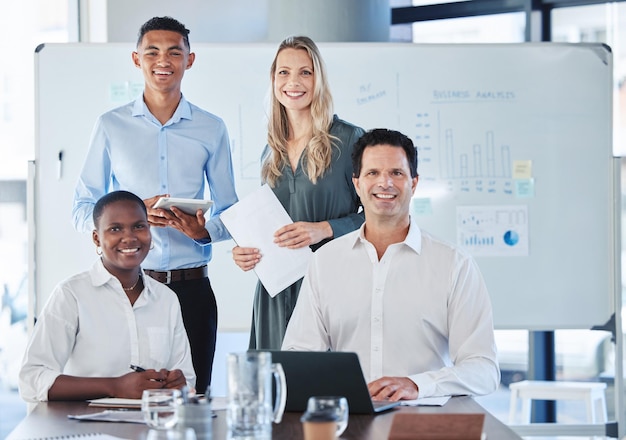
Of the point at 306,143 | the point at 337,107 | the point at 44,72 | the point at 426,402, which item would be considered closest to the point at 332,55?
the point at 337,107

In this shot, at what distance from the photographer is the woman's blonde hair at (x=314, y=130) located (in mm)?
3053

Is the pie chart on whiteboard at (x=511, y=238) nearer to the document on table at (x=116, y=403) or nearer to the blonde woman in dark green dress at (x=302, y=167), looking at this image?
the blonde woman in dark green dress at (x=302, y=167)

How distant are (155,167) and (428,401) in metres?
1.51

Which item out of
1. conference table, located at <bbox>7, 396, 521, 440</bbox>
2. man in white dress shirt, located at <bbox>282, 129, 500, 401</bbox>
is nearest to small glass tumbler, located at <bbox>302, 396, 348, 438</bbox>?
conference table, located at <bbox>7, 396, 521, 440</bbox>

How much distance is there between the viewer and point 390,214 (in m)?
2.53

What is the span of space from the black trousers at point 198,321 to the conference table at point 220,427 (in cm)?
105

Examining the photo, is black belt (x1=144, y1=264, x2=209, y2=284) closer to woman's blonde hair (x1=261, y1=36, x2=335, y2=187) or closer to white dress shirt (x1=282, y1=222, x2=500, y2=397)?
woman's blonde hair (x1=261, y1=36, x2=335, y2=187)

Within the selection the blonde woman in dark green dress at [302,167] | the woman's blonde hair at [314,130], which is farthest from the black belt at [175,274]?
the woman's blonde hair at [314,130]

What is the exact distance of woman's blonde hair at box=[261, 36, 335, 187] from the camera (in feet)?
10.0

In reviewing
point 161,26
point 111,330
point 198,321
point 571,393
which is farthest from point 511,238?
point 111,330

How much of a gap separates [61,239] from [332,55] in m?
1.34

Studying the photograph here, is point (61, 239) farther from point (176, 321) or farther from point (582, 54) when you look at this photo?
point (582, 54)

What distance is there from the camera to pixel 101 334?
2371mm

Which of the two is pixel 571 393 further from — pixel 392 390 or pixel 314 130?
pixel 392 390
